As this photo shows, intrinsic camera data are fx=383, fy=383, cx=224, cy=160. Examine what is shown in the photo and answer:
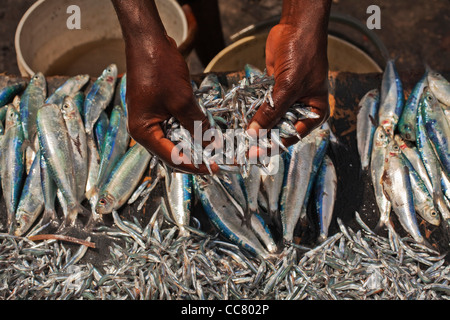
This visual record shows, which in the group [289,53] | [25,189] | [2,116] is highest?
[289,53]

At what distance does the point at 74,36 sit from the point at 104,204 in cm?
206

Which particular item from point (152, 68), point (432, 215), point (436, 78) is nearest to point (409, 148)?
point (432, 215)

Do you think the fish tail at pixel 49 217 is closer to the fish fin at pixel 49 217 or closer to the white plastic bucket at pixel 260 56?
the fish fin at pixel 49 217

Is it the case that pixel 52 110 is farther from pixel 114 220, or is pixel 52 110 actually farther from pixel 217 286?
pixel 217 286

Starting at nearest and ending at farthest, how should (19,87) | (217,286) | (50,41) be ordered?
(217,286)
(19,87)
(50,41)

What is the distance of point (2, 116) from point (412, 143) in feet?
10.4

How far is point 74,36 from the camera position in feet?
12.5

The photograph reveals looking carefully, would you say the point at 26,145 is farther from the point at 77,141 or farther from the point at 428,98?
the point at 428,98

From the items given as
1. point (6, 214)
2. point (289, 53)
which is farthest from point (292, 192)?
point (6, 214)

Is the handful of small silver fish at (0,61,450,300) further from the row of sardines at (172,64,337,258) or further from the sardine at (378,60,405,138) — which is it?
the sardine at (378,60,405,138)

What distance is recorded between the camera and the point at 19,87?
10.3 ft

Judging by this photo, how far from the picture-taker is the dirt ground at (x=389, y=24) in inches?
183

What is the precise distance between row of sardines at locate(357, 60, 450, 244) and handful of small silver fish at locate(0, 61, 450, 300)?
79 mm

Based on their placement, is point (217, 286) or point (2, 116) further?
point (2, 116)
